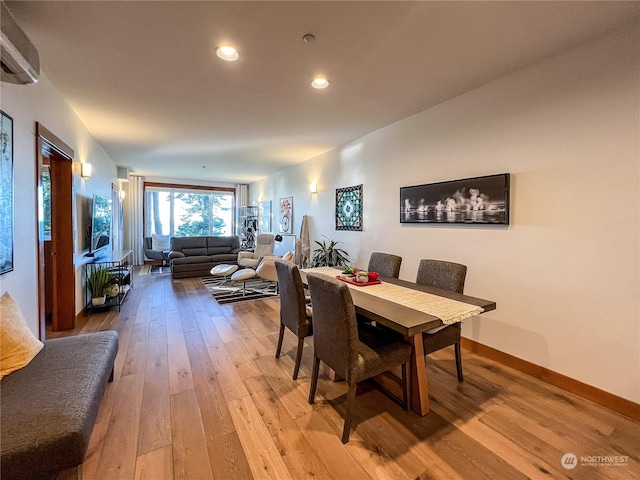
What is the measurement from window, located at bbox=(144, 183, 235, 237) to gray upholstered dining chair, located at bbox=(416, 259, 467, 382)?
25.5ft

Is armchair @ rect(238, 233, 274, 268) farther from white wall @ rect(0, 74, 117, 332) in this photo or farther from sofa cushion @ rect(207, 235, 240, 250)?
white wall @ rect(0, 74, 117, 332)

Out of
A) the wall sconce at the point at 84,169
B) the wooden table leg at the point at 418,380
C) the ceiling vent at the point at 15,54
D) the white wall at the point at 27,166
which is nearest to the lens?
the ceiling vent at the point at 15,54

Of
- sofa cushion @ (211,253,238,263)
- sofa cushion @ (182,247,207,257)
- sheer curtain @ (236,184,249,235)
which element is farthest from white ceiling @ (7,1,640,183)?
sheer curtain @ (236,184,249,235)

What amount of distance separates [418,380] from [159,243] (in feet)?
26.5

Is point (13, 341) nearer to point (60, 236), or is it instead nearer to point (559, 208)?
point (60, 236)

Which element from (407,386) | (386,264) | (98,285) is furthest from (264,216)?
(407,386)

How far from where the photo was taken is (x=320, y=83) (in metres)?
2.54

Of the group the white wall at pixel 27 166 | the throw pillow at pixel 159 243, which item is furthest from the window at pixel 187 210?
the white wall at pixel 27 166

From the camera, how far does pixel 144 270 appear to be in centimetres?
707

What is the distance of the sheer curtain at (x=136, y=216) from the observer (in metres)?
7.74

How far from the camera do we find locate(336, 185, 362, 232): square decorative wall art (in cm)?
425

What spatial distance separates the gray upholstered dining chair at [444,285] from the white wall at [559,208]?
0.52m

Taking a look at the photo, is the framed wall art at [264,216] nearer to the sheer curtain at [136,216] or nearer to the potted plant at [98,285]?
the sheer curtain at [136,216]

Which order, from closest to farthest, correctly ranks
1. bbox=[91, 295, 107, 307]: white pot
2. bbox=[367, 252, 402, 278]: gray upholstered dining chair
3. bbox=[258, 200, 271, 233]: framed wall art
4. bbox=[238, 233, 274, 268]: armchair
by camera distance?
bbox=[367, 252, 402, 278]: gray upholstered dining chair → bbox=[91, 295, 107, 307]: white pot → bbox=[238, 233, 274, 268]: armchair → bbox=[258, 200, 271, 233]: framed wall art
